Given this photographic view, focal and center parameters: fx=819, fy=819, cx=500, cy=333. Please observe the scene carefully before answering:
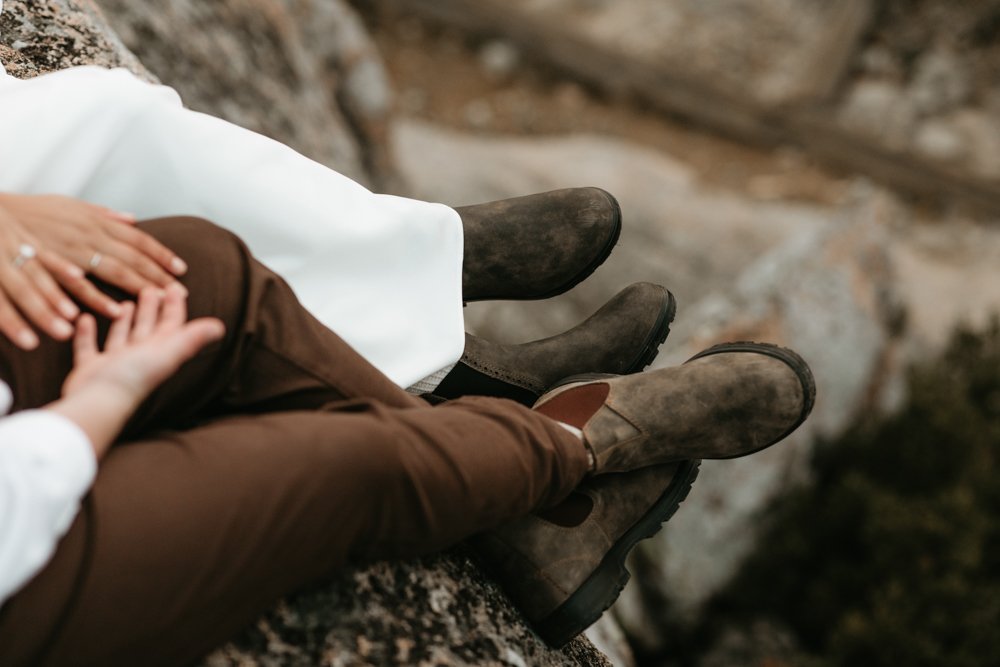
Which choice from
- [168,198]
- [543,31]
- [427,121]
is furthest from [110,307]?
[543,31]

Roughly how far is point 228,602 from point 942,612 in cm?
253

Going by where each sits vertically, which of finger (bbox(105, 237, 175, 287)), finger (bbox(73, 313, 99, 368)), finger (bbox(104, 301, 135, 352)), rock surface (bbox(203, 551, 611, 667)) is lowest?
rock surface (bbox(203, 551, 611, 667))

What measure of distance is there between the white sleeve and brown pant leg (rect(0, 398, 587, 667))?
0.03m

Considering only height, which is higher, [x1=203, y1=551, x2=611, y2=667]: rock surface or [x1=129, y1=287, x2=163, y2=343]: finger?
[x1=129, y1=287, x2=163, y2=343]: finger

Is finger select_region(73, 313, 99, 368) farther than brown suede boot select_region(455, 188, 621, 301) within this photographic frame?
No

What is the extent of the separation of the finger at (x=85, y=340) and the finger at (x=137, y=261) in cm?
9

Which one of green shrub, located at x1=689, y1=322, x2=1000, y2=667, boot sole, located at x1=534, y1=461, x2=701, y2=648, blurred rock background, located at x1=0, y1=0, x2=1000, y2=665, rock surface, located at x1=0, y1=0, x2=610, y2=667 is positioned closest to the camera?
rock surface, located at x1=0, y1=0, x2=610, y2=667

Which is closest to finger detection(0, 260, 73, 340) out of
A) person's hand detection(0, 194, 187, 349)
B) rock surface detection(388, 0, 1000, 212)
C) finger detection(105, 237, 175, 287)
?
person's hand detection(0, 194, 187, 349)

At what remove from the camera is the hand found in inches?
41.9

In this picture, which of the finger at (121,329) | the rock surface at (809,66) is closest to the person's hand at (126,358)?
the finger at (121,329)

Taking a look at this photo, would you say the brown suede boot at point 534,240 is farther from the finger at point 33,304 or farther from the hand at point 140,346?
the finger at point 33,304

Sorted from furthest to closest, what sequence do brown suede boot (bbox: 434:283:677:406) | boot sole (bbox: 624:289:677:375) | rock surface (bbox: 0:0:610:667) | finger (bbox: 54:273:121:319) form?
boot sole (bbox: 624:289:677:375) < brown suede boot (bbox: 434:283:677:406) < rock surface (bbox: 0:0:610:667) < finger (bbox: 54:273:121:319)

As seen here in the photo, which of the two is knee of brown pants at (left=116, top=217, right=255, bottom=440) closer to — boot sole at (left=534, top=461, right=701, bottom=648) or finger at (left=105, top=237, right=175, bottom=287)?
finger at (left=105, top=237, right=175, bottom=287)

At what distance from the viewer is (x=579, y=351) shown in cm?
179
